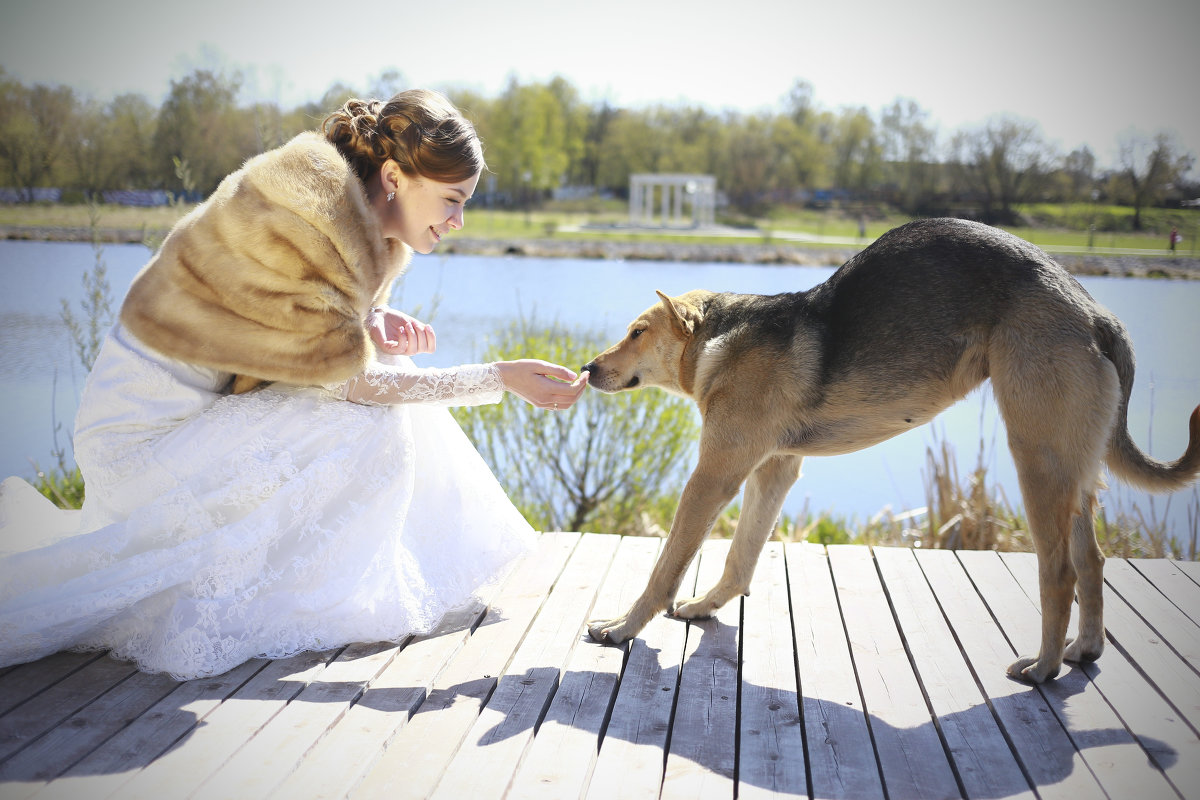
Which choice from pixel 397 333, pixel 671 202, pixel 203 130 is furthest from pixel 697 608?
pixel 671 202

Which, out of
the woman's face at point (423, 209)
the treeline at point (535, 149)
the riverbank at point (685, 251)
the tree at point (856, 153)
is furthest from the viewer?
the tree at point (856, 153)

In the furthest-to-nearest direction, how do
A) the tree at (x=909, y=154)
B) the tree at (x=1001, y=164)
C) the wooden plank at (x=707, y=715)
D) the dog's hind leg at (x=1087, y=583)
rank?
1. the tree at (x=909, y=154)
2. the tree at (x=1001, y=164)
3. the dog's hind leg at (x=1087, y=583)
4. the wooden plank at (x=707, y=715)

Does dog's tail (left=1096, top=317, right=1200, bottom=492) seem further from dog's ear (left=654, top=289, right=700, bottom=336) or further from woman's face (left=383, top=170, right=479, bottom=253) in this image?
woman's face (left=383, top=170, right=479, bottom=253)

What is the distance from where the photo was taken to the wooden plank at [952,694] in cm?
197

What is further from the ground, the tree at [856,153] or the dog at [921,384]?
the tree at [856,153]

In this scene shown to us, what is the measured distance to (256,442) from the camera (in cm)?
259

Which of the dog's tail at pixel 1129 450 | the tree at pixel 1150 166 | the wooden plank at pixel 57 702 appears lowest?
the wooden plank at pixel 57 702

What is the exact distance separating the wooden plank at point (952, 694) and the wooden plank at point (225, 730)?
180cm

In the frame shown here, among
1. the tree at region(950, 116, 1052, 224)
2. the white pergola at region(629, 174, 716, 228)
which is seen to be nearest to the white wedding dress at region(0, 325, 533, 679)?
the tree at region(950, 116, 1052, 224)

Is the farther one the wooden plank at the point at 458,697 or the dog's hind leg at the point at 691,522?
the dog's hind leg at the point at 691,522

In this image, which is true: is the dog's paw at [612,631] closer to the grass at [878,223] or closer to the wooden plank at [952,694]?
the wooden plank at [952,694]

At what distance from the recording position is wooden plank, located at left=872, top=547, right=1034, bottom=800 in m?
1.97

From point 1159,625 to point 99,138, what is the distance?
874 centimetres

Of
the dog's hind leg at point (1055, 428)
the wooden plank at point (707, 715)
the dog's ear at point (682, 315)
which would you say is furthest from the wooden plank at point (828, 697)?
the dog's ear at point (682, 315)
